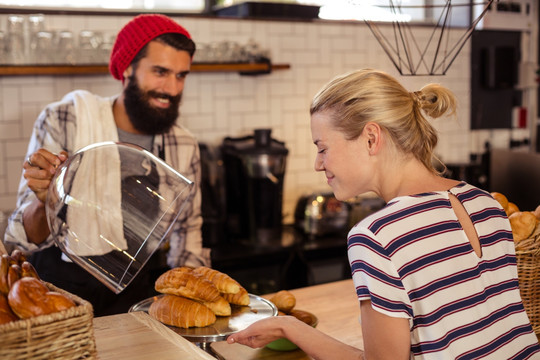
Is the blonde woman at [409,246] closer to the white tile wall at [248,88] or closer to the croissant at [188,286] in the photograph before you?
the croissant at [188,286]

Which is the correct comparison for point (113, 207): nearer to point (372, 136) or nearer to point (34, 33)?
point (372, 136)

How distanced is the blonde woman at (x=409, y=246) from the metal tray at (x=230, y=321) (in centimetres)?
6

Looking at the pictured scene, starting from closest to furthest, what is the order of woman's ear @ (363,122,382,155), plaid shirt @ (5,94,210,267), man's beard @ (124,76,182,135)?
woman's ear @ (363,122,382,155)
plaid shirt @ (5,94,210,267)
man's beard @ (124,76,182,135)

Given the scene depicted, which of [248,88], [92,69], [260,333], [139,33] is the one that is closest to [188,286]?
[260,333]

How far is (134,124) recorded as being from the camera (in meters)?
2.52

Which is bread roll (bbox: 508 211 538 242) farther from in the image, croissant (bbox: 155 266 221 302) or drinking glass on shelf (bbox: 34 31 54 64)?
drinking glass on shelf (bbox: 34 31 54 64)

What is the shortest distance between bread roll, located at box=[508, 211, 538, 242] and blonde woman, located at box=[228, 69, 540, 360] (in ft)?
0.84

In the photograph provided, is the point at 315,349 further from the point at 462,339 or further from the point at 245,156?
the point at 245,156

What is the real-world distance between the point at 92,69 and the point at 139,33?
848mm

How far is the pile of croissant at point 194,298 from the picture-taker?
5.03 ft

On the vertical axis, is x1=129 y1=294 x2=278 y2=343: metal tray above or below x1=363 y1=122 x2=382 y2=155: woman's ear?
below

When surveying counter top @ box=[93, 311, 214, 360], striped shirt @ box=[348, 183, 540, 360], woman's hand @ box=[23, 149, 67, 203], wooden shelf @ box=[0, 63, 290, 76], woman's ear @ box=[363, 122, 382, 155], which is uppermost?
wooden shelf @ box=[0, 63, 290, 76]

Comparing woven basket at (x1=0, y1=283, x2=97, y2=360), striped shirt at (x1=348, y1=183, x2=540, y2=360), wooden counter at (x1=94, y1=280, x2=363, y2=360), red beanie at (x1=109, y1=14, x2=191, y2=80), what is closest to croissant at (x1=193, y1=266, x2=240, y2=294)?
wooden counter at (x1=94, y1=280, x2=363, y2=360)

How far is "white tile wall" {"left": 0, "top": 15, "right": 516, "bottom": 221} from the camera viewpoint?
3.25 metres
